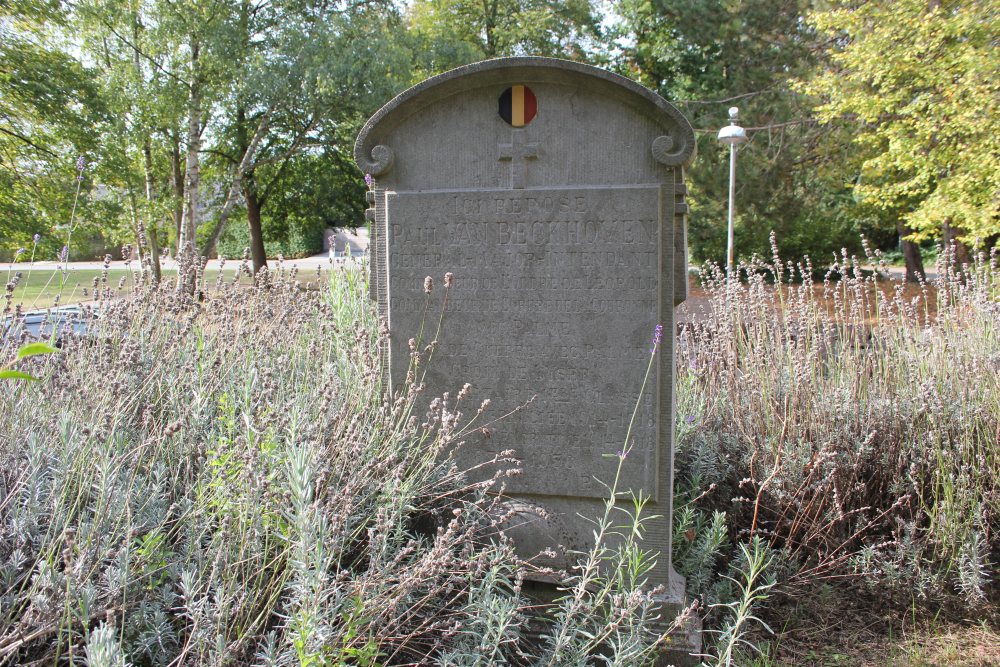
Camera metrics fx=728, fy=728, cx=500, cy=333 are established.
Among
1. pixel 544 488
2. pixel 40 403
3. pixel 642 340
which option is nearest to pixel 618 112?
pixel 642 340

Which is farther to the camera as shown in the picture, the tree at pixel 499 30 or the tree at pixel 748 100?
the tree at pixel 499 30

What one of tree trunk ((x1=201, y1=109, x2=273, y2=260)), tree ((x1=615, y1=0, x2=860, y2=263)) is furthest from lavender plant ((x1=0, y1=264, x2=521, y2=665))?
tree trunk ((x1=201, y1=109, x2=273, y2=260))

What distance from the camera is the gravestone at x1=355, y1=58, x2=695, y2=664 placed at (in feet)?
10.0

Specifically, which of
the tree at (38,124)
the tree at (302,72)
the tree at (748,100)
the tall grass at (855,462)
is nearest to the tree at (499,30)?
the tree at (302,72)

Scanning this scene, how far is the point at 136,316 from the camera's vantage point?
3.73 m

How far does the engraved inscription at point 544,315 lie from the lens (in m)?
3.09

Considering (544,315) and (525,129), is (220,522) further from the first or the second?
(525,129)

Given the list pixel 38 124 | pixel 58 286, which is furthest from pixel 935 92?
pixel 38 124

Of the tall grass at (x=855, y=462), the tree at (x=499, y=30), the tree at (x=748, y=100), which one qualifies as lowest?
the tall grass at (x=855, y=462)

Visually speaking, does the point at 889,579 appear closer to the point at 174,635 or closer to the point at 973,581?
the point at 973,581

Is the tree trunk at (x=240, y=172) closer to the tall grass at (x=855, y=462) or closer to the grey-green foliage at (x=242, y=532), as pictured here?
the grey-green foliage at (x=242, y=532)

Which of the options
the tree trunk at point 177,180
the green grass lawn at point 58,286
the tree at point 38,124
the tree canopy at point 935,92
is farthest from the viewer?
the tree trunk at point 177,180

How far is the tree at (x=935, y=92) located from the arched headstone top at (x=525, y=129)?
340 inches

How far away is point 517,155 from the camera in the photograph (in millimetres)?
3160
